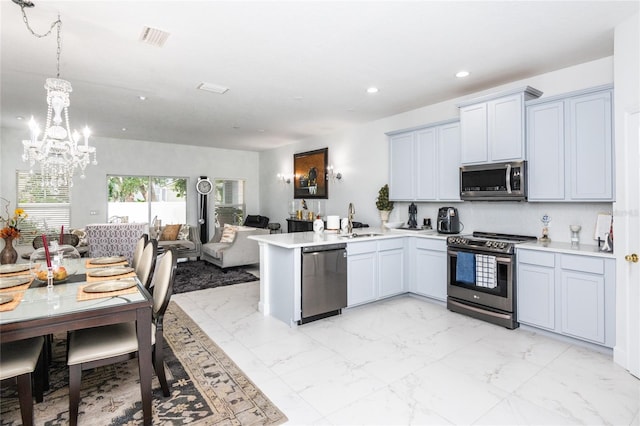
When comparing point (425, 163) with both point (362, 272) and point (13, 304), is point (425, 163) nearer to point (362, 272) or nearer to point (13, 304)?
point (362, 272)

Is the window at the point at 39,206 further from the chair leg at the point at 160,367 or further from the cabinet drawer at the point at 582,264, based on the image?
the cabinet drawer at the point at 582,264

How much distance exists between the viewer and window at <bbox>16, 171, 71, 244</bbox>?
656 centimetres

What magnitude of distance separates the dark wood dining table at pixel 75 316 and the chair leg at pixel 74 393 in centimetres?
30

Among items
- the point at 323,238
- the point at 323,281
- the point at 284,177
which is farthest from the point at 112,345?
the point at 284,177

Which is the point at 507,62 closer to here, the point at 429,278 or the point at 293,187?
the point at 429,278


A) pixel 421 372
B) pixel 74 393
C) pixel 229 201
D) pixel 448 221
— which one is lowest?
pixel 421 372

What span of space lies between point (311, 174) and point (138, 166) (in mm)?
3946

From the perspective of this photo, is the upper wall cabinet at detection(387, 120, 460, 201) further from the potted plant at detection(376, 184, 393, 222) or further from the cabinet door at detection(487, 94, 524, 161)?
the cabinet door at detection(487, 94, 524, 161)

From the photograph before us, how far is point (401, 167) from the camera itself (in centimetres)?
505

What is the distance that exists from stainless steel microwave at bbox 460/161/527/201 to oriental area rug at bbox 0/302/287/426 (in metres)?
3.18

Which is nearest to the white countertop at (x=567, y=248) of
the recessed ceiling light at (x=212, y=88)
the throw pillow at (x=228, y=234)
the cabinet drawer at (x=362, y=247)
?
the cabinet drawer at (x=362, y=247)

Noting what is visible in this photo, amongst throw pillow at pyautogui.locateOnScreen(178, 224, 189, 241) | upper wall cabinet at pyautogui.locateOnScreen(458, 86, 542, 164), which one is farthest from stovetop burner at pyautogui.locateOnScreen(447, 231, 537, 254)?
throw pillow at pyautogui.locateOnScreen(178, 224, 189, 241)

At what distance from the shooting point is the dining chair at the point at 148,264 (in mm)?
2777

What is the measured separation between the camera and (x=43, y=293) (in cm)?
218
